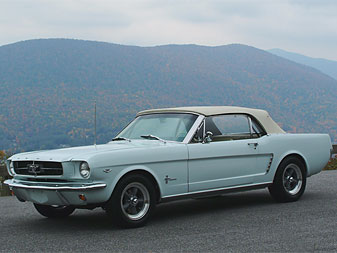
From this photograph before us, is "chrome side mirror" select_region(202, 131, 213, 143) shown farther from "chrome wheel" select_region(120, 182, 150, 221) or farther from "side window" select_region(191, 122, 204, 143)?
"chrome wheel" select_region(120, 182, 150, 221)

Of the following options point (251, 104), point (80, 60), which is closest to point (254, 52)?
point (251, 104)

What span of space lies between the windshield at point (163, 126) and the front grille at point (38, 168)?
1606 mm

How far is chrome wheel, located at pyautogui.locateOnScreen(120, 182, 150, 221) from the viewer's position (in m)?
6.95

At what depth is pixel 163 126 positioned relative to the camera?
8.05m

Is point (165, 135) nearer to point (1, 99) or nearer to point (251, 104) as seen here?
point (1, 99)

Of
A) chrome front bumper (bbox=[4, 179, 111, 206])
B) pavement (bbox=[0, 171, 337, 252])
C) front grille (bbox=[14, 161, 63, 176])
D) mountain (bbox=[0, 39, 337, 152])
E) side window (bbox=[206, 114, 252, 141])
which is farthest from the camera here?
mountain (bbox=[0, 39, 337, 152])

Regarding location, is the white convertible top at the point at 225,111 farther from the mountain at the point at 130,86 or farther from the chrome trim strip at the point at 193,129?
the mountain at the point at 130,86

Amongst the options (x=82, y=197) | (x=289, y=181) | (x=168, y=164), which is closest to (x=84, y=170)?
(x=82, y=197)

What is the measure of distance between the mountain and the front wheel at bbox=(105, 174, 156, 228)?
225ft

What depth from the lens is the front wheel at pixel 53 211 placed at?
783 centimetres

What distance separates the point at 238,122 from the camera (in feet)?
28.6

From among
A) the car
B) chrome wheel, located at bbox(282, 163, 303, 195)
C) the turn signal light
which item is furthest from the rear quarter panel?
the turn signal light

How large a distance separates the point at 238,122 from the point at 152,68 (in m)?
131

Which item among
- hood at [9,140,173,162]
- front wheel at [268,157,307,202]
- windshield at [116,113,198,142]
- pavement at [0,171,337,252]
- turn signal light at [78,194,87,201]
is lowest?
pavement at [0,171,337,252]
